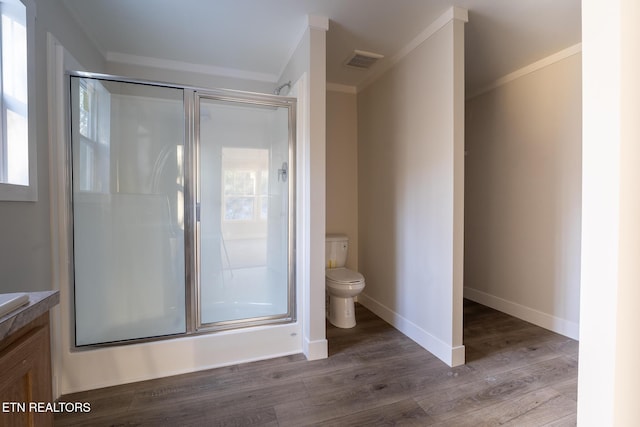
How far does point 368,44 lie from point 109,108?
2.09m

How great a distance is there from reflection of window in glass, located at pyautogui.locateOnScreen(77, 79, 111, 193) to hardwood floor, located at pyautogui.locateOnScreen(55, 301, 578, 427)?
135cm

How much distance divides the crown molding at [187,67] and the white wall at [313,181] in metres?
1.01

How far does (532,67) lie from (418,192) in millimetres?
1703

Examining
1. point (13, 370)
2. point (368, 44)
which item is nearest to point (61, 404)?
point (13, 370)

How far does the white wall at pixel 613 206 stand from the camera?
0.66m

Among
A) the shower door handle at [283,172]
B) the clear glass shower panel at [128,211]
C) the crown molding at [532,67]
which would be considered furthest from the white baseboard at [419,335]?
the crown molding at [532,67]

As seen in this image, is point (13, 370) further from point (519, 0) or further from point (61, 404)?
point (519, 0)

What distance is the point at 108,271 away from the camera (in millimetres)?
1998

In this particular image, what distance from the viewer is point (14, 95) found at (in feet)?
4.53

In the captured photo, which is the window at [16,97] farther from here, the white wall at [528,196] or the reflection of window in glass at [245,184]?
the white wall at [528,196]

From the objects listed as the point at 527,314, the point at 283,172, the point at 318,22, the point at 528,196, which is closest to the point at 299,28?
the point at 318,22

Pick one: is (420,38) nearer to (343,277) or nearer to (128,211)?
(343,277)

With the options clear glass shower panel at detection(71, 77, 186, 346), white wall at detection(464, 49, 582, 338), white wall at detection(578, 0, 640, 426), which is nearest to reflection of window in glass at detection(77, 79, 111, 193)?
clear glass shower panel at detection(71, 77, 186, 346)

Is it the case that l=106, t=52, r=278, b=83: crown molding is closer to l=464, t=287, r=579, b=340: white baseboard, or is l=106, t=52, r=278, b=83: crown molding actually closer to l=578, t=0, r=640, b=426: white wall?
l=578, t=0, r=640, b=426: white wall
